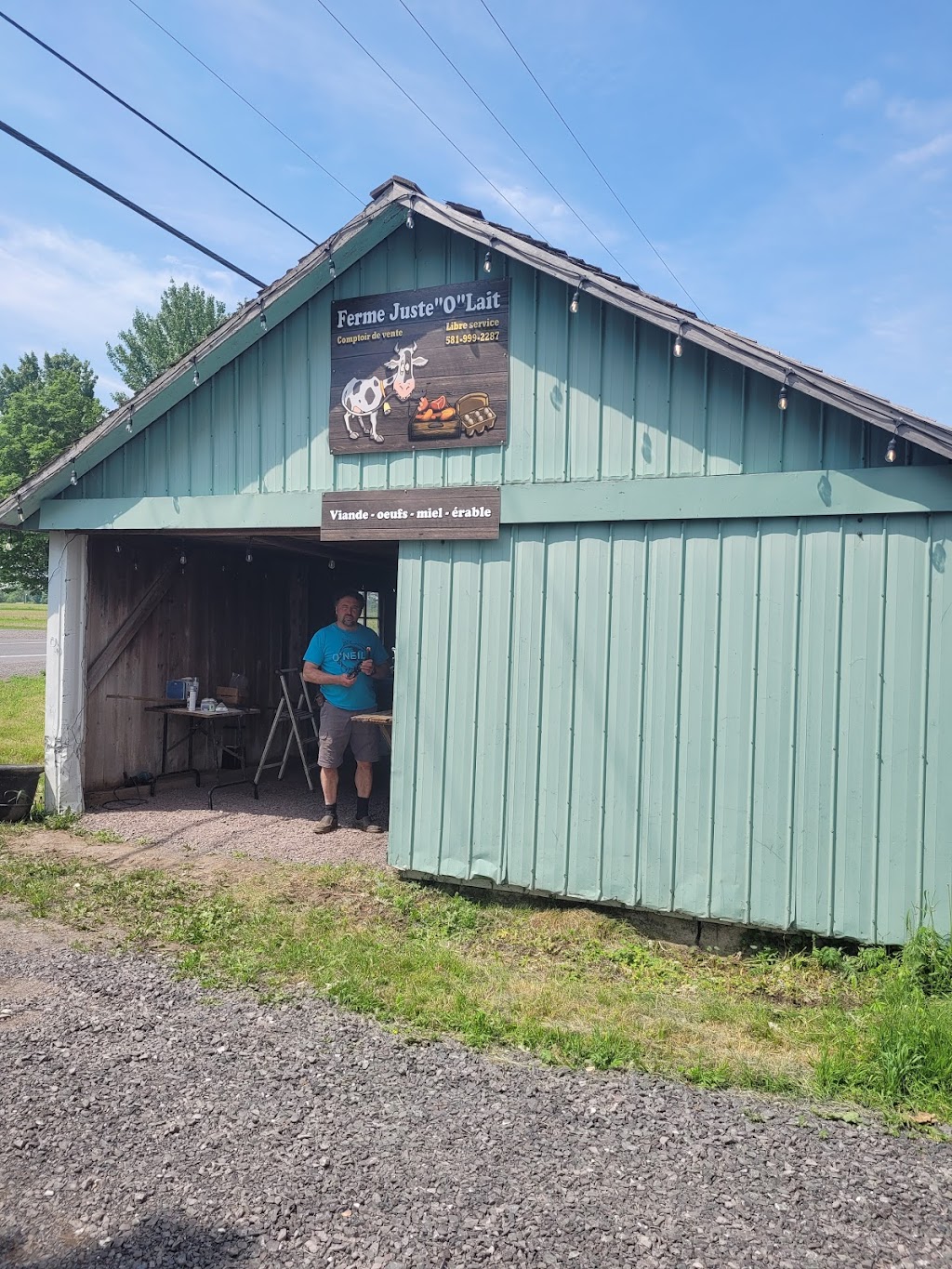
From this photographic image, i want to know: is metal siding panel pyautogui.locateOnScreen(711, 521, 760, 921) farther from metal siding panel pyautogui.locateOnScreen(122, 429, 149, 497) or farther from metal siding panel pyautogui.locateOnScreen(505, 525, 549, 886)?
metal siding panel pyautogui.locateOnScreen(122, 429, 149, 497)

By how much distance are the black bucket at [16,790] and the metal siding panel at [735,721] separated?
630 centimetres

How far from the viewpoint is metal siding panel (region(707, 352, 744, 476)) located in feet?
19.5

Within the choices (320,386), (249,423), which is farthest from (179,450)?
(320,386)

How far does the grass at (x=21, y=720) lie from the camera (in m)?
12.0

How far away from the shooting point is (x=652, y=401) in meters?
6.22

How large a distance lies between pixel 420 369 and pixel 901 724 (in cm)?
418

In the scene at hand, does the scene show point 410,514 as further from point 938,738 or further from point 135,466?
point 938,738

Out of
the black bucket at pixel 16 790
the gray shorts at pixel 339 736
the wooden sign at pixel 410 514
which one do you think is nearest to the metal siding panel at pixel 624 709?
the wooden sign at pixel 410 514

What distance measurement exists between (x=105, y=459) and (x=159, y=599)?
2.27m

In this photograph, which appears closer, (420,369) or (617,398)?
(617,398)

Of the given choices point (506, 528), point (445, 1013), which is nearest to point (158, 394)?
point (506, 528)

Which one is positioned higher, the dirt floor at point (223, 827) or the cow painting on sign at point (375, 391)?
the cow painting on sign at point (375, 391)

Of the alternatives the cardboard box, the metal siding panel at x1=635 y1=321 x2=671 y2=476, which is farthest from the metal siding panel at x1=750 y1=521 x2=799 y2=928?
the cardboard box

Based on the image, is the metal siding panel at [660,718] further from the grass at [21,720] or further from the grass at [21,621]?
the grass at [21,621]
